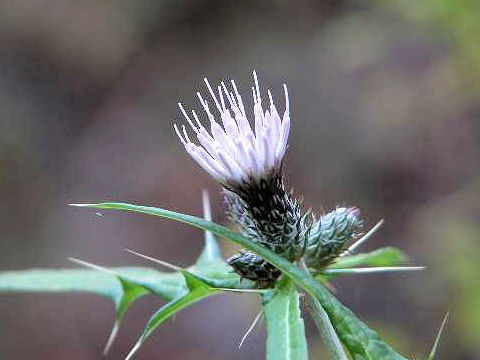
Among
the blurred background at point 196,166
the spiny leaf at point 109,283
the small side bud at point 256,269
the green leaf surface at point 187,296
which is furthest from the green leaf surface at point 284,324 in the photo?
the blurred background at point 196,166

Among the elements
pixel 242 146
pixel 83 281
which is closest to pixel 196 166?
pixel 83 281

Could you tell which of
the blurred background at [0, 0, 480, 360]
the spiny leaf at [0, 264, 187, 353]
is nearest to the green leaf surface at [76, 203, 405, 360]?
the spiny leaf at [0, 264, 187, 353]

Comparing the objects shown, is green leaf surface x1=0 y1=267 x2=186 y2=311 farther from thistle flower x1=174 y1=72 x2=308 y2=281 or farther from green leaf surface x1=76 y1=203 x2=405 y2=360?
green leaf surface x1=76 y1=203 x2=405 y2=360

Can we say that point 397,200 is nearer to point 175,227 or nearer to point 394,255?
point 175,227

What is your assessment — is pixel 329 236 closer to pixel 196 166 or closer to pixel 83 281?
pixel 83 281

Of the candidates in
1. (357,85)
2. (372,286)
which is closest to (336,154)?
(357,85)

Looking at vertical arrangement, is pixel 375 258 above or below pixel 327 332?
above
